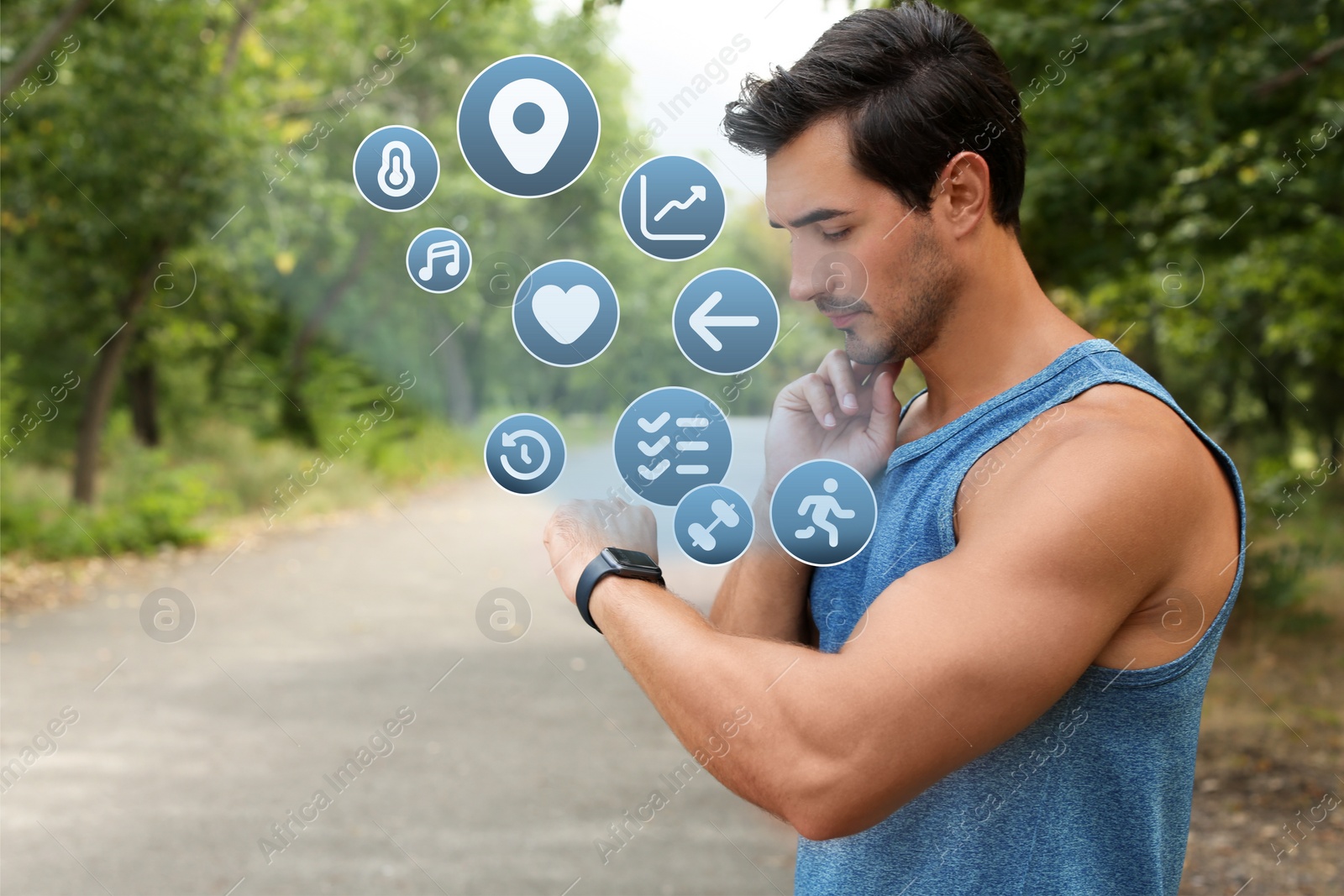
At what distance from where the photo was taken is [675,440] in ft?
3.78

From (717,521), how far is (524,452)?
22 cm

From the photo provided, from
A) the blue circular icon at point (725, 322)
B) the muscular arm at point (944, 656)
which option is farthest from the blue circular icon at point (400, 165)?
the muscular arm at point (944, 656)

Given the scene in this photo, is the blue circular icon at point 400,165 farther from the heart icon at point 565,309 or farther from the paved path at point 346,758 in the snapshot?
the paved path at point 346,758

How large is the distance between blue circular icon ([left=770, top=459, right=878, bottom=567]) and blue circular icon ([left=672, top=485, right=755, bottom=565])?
3 centimetres

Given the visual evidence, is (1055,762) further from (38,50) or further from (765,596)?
(38,50)

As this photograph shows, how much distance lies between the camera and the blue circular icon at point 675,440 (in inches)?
45.4

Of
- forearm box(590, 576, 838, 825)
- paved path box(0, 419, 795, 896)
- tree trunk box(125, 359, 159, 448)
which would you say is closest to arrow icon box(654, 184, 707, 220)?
forearm box(590, 576, 838, 825)

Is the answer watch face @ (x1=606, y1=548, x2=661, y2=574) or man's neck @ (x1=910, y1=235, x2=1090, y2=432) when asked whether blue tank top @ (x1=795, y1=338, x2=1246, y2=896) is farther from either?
watch face @ (x1=606, y1=548, x2=661, y2=574)

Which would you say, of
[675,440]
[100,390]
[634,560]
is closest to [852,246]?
[675,440]

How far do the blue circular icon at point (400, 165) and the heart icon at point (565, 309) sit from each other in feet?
0.70

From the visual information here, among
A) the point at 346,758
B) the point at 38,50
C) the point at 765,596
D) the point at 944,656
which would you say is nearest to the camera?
the point at 944,656

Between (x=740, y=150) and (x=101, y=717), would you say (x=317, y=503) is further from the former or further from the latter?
(x=740, y=150)

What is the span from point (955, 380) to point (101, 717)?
19.6 ft

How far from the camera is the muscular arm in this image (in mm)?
1003
